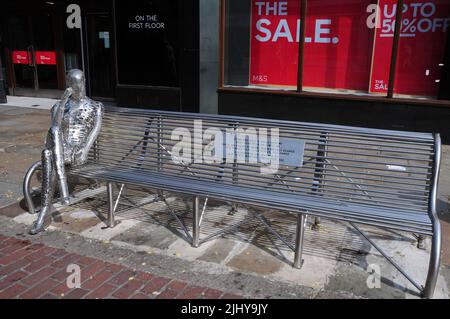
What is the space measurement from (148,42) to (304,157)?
681cm

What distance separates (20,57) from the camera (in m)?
14.4

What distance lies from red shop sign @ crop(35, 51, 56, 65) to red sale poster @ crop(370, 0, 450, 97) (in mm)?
9644

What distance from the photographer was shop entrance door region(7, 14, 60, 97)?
13688 mm

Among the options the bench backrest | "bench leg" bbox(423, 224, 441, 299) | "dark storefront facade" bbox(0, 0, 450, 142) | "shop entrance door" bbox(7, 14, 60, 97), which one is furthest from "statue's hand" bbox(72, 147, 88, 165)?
"shop entrance door" bbox(7, 14, 60, 97)

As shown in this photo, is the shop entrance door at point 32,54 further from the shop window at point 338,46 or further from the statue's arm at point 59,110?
the statue's arm at point 59,110

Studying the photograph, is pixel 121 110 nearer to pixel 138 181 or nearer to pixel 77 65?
pixel 138 181

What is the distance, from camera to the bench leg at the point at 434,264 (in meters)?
3.09

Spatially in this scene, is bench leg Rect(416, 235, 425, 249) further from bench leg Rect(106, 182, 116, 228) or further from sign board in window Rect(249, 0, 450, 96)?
sign board in window Rect(249, 0, 450, 96)

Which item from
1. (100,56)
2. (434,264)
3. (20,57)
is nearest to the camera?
(434,264)

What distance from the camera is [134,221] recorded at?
4.70 meters

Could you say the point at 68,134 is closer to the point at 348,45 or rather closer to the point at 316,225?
the point at 316,225

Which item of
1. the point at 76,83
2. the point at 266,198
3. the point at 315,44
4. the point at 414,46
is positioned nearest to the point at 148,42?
the point at 315,44

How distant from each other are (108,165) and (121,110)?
692 millimetres

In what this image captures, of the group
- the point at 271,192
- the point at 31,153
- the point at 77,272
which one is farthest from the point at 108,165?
the point at 31,153
